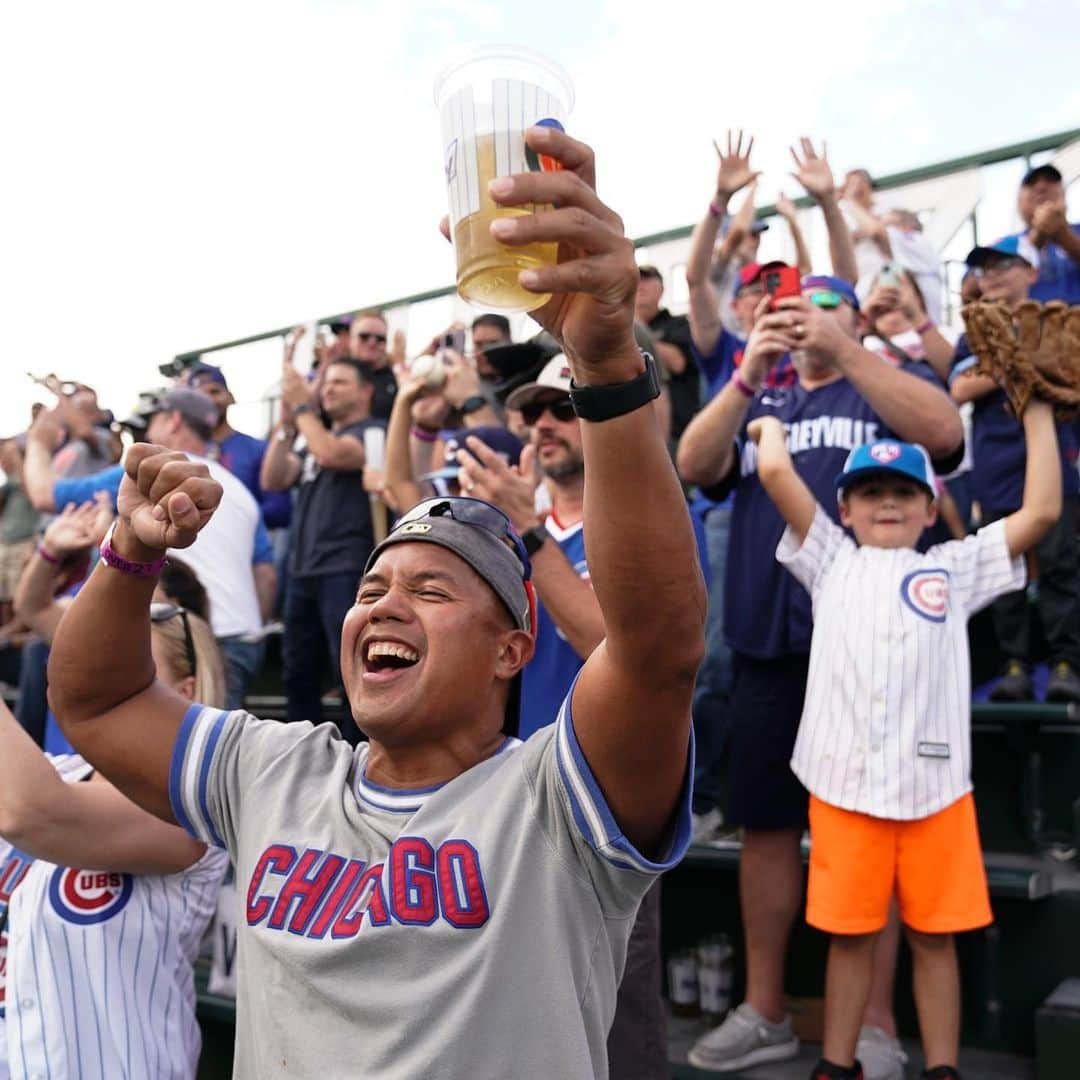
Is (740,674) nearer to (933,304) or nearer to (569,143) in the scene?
(569,143)

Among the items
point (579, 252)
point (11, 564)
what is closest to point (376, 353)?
point (11, 564)

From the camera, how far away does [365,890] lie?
1.59 meters

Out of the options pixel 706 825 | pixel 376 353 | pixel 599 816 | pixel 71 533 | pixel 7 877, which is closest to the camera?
pixel 599 816

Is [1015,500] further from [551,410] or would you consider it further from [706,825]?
[551,410]

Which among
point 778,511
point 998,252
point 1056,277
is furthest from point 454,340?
point 778,511

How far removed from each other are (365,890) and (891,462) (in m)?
2.34

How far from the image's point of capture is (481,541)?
1906mm

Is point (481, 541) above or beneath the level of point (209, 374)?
beneath

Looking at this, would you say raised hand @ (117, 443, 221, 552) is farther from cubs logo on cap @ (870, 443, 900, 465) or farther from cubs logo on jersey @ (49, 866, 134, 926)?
cubs logo on cap @ (870, 443, 900, 465)

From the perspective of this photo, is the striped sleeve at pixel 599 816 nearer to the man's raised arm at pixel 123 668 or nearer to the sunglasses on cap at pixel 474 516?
the sunglasses on cap at pixel 474 516

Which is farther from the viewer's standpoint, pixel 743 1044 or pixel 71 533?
pixel 71 533

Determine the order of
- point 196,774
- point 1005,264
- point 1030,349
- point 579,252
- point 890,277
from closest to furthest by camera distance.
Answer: point 579,252 < point 196,774 < point 1030,349 < point 1005,264 < point 890,277

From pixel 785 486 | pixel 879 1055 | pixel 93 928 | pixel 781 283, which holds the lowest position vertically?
pixel 879 1055

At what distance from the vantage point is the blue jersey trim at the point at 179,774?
1895mm
